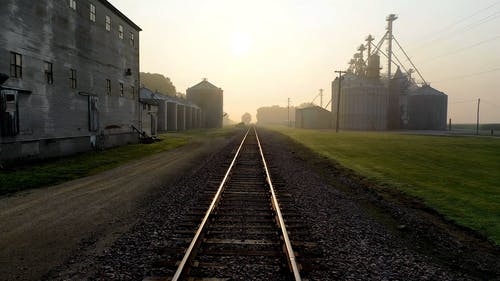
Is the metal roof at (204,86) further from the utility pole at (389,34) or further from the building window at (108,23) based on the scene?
the building window at (108,23)

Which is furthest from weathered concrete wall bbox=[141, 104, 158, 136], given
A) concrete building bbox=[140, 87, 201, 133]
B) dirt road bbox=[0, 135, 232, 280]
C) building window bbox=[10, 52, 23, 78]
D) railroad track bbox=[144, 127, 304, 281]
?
railroad track bbox=[144, 127, 304, 281]

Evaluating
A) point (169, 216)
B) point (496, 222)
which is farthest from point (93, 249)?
point (496, 222)

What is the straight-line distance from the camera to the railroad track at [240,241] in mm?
5125

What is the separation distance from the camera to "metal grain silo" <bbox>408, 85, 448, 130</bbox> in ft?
257

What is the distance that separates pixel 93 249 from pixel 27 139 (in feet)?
46.5

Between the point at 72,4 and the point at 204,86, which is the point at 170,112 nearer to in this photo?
the point at 204,86

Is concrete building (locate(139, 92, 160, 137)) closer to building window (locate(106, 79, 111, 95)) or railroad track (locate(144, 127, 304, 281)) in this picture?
building window (locate(106, 79, 111, 95))

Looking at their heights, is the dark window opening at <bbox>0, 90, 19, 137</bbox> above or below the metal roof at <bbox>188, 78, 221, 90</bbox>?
below

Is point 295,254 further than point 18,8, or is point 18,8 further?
point 18,8

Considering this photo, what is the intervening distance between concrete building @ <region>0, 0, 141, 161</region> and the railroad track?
1256 centimetres

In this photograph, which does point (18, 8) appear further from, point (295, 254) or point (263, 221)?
point (295, 254)

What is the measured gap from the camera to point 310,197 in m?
10.4

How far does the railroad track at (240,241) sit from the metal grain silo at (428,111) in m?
79.2

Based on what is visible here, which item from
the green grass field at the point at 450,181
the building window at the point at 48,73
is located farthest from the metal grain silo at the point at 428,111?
the building window at the point at 48,73
